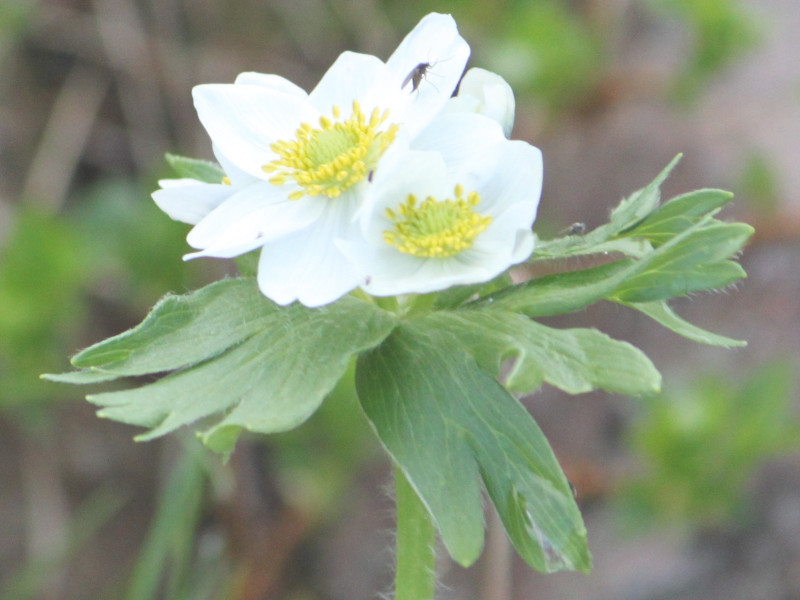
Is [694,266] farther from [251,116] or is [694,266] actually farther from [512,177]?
[251,116]

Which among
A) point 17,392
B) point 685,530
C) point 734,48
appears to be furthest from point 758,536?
point 17,392

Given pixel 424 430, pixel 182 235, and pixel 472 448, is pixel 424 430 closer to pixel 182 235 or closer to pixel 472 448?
pixel 472 448

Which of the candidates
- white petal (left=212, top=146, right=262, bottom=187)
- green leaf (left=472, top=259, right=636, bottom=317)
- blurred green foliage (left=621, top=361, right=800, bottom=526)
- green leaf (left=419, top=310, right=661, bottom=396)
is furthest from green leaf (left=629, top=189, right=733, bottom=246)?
blurred green foliage (left=621, top=361, right=800, bottom=526)

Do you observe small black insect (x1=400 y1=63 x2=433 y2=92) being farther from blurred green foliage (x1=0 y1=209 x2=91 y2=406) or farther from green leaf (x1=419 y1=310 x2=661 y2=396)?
blurred green foliage (x1=0 y1=209 x2=91 y2=406)

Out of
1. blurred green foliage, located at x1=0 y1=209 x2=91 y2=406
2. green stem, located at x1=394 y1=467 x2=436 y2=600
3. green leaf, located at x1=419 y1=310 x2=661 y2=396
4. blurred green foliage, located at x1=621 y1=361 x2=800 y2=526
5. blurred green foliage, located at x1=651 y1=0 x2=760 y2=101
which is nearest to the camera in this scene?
green leaf, located at x1=419 y1=310 x2=661 y2=396

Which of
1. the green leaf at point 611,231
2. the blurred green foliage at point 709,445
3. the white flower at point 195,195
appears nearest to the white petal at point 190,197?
the white flower at point 195,195

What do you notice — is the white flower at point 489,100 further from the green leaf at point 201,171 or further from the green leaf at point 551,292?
the green leaf at point 201,171
